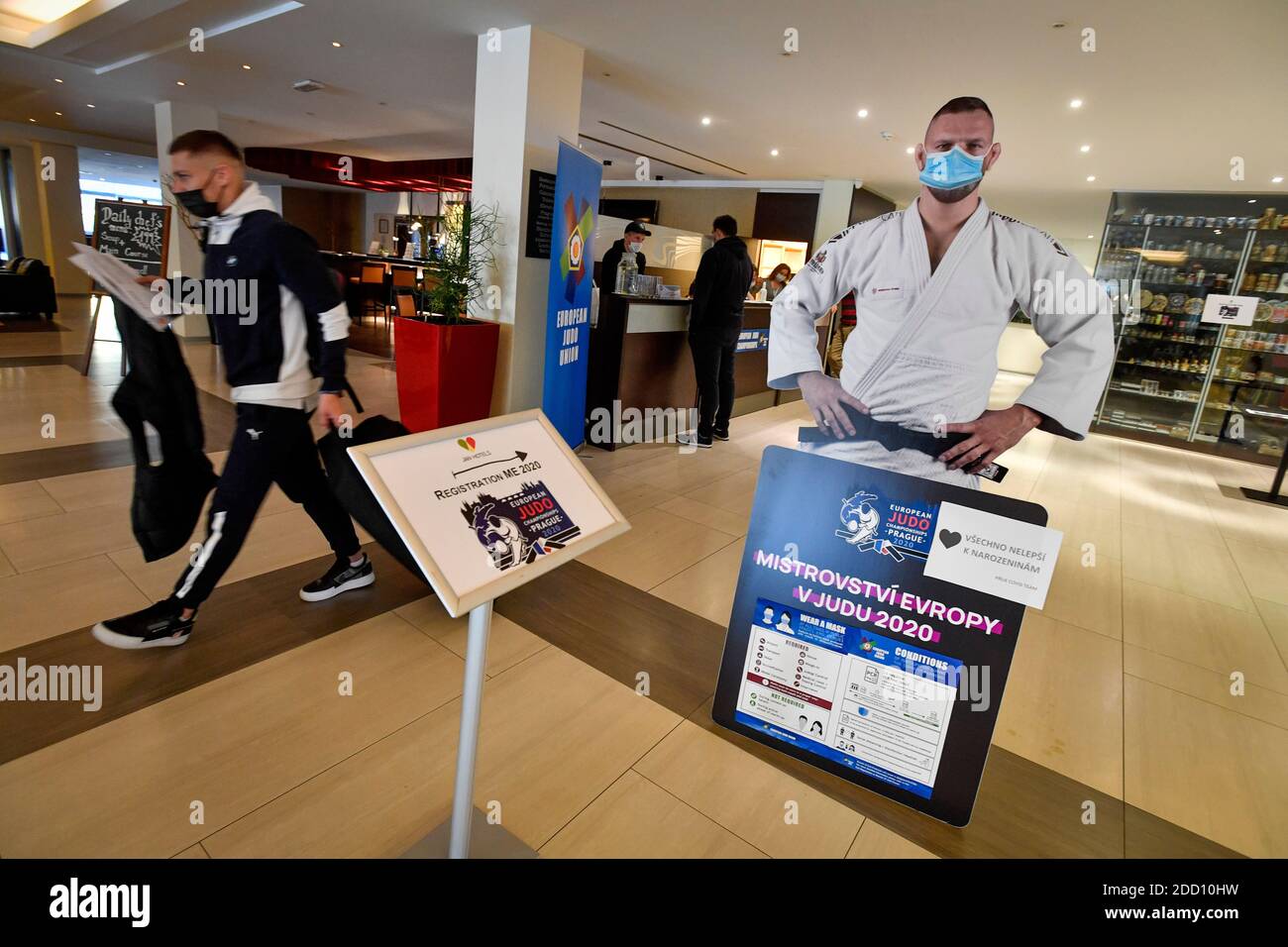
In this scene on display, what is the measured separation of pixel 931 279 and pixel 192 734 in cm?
228

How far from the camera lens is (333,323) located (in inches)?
76.6

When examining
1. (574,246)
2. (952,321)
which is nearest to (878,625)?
(952,321)

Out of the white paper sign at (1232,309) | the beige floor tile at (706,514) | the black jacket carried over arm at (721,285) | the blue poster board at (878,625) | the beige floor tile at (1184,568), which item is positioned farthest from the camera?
the white paper sign at (1232,309)

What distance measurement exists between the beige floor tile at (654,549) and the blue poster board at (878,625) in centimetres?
113

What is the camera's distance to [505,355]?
4.79 m

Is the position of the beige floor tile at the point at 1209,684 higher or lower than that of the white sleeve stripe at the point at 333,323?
lower

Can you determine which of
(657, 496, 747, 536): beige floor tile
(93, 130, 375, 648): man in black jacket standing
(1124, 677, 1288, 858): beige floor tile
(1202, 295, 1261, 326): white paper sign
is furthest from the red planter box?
(1202, 295, 1261, 326): white paper sign

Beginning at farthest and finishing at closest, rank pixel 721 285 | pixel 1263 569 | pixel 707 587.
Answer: pixel 721 285 → pixel 1263 569 → pixel 707 587

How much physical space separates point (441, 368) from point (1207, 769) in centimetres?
421

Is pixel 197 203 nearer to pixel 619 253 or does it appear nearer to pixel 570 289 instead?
pixel 570 289

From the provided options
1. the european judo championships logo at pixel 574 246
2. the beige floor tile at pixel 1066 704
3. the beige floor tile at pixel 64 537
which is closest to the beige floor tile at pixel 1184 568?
the beige floor tile at pixel 1066 704

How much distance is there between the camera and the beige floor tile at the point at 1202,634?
2.75 metres

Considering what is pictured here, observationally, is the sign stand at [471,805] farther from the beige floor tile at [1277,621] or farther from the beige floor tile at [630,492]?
the beige floor tile at [1277,621]

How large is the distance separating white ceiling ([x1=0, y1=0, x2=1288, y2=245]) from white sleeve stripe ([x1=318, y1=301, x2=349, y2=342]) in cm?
304
